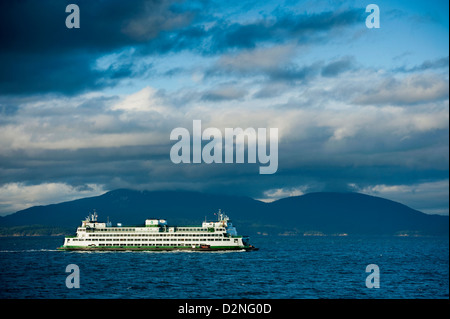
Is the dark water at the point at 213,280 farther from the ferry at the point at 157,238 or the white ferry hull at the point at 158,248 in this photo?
the ferry at the point at 157,238

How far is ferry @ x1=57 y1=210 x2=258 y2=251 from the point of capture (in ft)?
474

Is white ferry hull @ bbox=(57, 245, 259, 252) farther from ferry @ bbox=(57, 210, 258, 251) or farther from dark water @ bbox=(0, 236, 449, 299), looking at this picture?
dark water @ bbox=(0, 236, 449, 299)

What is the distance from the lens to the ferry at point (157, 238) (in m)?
144

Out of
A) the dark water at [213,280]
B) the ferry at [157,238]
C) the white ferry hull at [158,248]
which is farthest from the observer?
the ferry at [157,238]

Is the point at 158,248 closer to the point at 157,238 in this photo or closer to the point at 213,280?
the point at 157,238

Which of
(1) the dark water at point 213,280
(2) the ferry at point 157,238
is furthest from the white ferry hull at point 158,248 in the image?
(1) the dark water at point 213,280

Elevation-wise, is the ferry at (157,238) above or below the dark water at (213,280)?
above

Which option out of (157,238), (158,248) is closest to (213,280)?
(158,248)
